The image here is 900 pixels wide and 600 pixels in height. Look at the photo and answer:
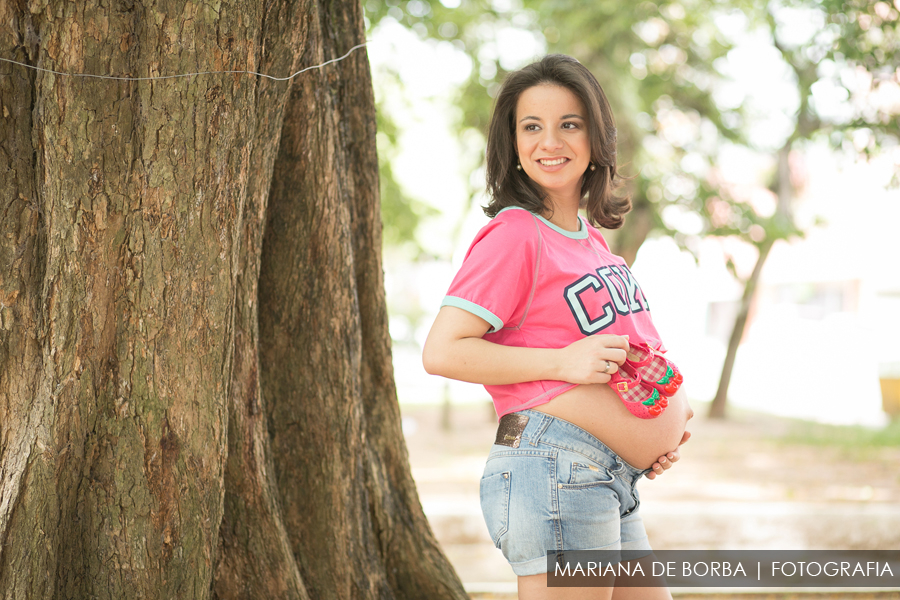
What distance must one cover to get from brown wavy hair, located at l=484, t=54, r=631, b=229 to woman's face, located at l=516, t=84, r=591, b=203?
0.02m

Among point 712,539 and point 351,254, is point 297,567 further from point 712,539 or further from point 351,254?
point 712,539

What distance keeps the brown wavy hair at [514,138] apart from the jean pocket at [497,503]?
27.4 inches

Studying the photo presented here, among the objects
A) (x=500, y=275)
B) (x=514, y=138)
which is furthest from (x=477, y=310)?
(x=514, y=138)

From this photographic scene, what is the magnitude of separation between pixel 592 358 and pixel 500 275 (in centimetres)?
29

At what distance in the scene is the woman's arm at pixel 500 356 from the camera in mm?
1808

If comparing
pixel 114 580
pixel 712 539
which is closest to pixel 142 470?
pixel 114 580

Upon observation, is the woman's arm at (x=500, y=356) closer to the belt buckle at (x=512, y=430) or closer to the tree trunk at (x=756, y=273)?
the belt buckle at (x=512, y=430)

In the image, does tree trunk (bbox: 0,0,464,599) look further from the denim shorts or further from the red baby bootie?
the red baby bootie

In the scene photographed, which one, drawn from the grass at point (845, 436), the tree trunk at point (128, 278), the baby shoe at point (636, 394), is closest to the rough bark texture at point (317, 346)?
the tree trunk at point (128, 278)

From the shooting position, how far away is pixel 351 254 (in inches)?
96.9

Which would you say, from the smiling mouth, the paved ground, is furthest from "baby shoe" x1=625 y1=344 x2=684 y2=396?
the paved ground

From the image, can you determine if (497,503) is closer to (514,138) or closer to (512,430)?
(512,430)

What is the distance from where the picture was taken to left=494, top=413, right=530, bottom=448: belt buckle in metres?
1.87

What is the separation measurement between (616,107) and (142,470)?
8.78 m
